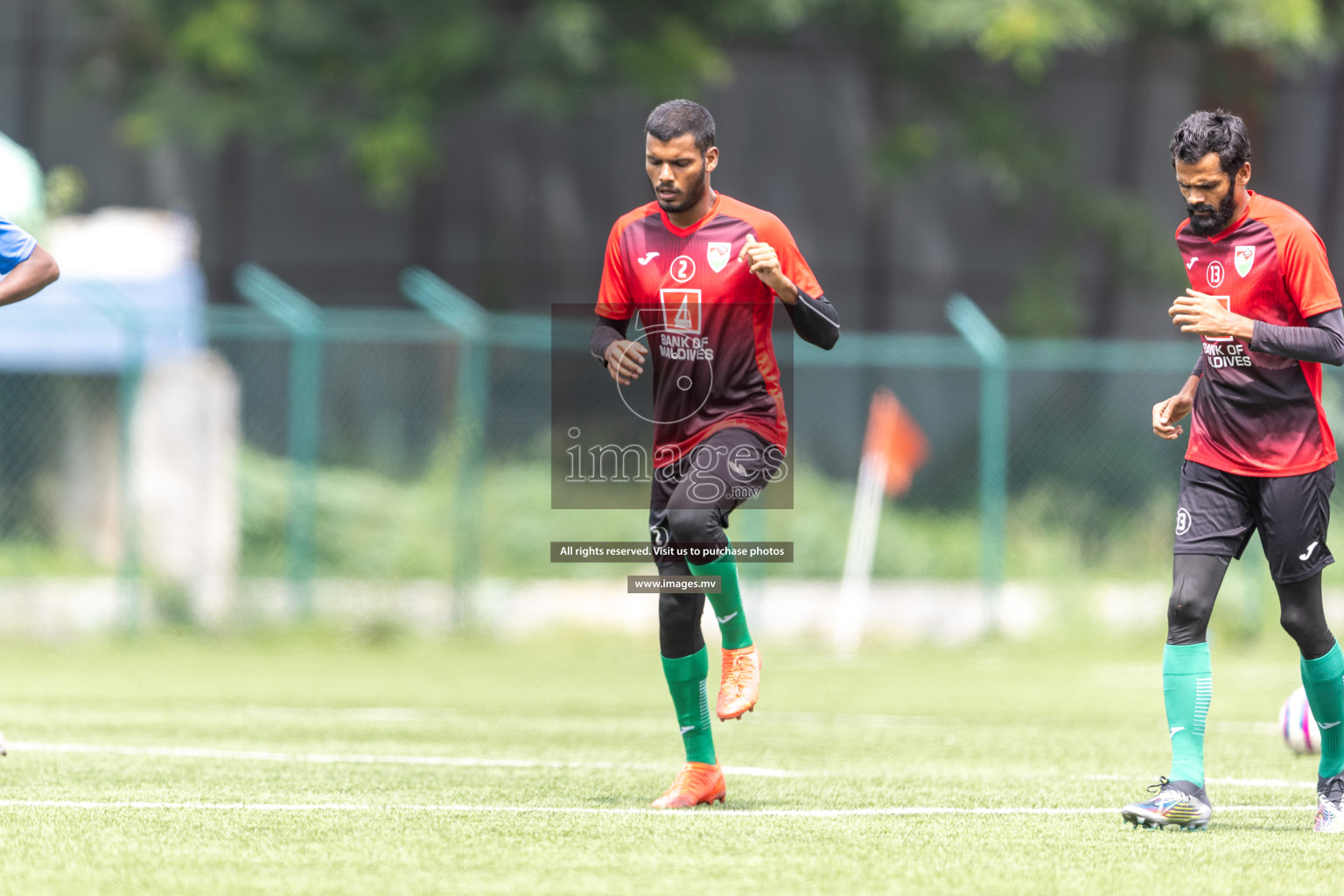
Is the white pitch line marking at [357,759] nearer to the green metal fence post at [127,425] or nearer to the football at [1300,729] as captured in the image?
the football at [1300,729]

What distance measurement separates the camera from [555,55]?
1783 centimetres

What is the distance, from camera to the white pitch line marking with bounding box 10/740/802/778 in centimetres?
781

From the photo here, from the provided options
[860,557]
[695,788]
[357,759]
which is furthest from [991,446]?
[695,788]

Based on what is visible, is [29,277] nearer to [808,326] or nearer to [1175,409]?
[808,326]

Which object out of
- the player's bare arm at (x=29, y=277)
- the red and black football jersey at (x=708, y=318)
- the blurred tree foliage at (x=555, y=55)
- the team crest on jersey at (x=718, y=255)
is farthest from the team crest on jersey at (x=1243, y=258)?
the blurred tree foliage at (x=555, y=55)

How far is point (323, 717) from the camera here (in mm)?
10195

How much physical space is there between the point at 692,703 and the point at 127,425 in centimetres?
1033

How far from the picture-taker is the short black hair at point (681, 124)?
6.44 meters

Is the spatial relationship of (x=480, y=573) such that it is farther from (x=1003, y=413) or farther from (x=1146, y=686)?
(x=1146, y=686)

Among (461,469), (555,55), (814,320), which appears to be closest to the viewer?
(814,320)

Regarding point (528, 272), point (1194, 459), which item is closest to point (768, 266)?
point (1194, 459)

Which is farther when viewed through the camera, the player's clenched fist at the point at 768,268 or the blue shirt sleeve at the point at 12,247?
the blue shirt sleeve at the point at 12,247

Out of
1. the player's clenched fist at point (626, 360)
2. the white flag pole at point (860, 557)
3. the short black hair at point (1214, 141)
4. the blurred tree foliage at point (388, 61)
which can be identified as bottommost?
the white flag pole at point (860, 557)

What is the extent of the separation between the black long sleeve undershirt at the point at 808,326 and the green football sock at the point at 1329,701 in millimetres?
1943
